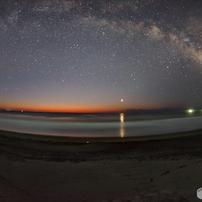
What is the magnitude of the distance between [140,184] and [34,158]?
387 cm

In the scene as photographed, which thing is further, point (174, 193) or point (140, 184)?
point (140, 184)

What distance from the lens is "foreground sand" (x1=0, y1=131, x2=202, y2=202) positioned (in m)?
3.63

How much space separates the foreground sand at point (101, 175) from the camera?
11.9 ft

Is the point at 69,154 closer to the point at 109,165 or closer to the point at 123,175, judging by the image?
the point at 109,165

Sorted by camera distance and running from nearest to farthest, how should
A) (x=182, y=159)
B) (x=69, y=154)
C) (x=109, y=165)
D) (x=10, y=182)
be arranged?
(x=10, y=182) < (x=109, y=165) < (x=182, y=159) < (x=69, y=154)

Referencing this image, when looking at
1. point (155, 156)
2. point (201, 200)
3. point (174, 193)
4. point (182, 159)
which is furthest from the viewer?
point (155, 156)

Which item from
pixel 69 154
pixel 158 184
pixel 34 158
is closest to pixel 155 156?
pixel 158 184

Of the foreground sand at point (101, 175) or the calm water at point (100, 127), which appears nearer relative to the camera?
the foreground sand at point (101, 175)

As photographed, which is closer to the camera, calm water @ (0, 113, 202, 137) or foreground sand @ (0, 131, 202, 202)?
foreground sand @ (0, 131, 202, 202)

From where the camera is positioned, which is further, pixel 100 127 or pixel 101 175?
pixel 100 127

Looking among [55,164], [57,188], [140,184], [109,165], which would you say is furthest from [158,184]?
[55,164]

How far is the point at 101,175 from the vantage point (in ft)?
15.4

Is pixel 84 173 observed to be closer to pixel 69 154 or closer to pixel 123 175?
pixel 123 175

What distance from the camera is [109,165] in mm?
5480
